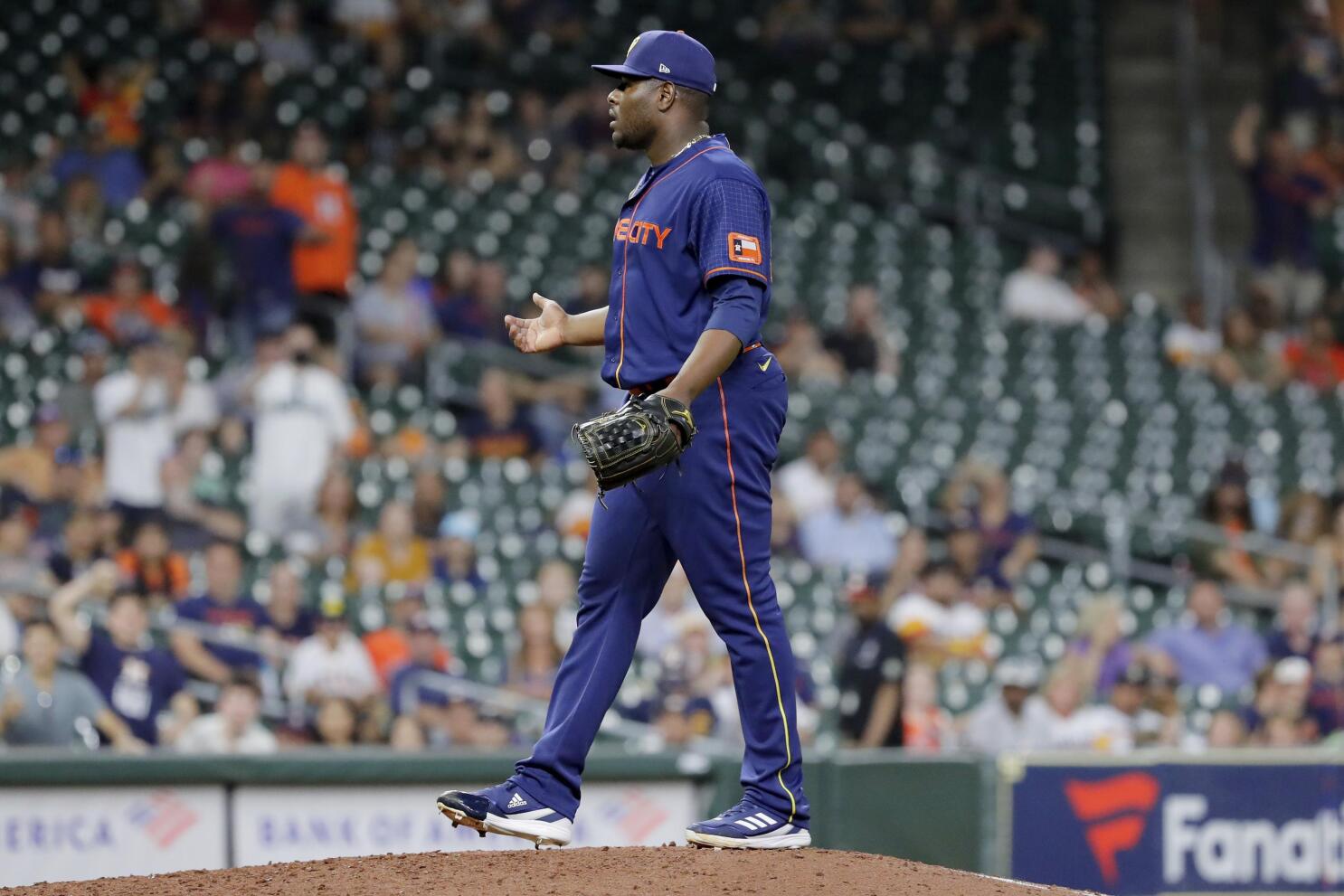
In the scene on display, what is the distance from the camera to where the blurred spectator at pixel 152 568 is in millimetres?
8758

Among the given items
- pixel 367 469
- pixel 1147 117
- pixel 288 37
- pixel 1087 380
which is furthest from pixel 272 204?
pixel 1147 117

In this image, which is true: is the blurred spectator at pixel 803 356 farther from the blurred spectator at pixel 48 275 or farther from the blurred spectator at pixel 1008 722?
the blurred spectator at pixel 48 275

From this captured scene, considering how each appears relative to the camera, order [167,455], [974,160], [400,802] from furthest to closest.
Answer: [974,160] → [167,455] → [400,802]

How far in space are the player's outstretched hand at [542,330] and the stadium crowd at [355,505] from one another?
10.6 feet

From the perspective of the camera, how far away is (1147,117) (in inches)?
632

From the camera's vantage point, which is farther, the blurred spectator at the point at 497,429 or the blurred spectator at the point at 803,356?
the blurred spectator at the point at 803,356

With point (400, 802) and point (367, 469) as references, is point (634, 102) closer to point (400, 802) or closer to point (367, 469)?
point (400, 802)

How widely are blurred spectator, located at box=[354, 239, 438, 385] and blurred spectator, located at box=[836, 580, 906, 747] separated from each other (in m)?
3.67

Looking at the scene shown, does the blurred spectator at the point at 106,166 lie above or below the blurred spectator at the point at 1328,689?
A: above

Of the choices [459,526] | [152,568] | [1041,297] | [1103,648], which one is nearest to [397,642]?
[152,568]

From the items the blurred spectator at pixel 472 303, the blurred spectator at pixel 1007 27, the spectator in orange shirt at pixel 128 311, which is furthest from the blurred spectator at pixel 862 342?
the blurred spectator at pixel 1007 27

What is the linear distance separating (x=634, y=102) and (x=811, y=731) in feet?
14.9

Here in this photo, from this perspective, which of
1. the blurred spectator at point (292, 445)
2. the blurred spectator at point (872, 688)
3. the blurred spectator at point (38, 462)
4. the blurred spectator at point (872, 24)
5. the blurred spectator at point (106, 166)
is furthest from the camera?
the blurred spectator at point (872, 24)

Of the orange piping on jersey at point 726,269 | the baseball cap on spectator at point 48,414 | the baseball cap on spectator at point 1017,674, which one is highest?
the orange piping on jersey at point 726,269
